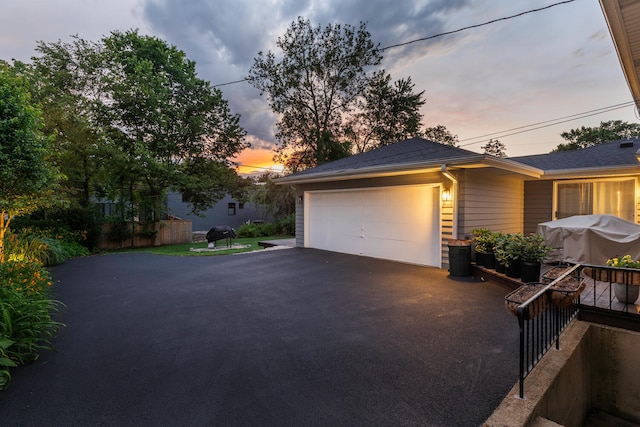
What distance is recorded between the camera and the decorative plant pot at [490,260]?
5.94 meters

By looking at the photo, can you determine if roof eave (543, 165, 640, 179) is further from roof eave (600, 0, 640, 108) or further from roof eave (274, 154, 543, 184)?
roof eave (600, 0, 640, 108)

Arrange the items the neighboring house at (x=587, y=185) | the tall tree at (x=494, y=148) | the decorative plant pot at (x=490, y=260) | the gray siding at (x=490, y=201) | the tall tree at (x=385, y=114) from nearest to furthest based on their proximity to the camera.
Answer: the decorative plant pot at (x=490, y=260), the gray siding at (x=490, y=201), the neighboring house at (x=587, y=185), the tall tree at (x=385, y=114), the tall tree at (x=494, y=148)

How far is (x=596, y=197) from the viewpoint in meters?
8.05

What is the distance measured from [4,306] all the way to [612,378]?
678cm

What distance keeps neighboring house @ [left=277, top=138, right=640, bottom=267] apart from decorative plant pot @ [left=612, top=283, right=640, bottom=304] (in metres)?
3.00

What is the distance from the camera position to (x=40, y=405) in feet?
7.02

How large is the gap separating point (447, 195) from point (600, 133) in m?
22.8

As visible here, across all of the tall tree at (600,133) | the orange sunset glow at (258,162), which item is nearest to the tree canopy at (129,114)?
the orange sunset glow at (258,162)

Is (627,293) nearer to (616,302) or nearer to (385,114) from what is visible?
(616,302)

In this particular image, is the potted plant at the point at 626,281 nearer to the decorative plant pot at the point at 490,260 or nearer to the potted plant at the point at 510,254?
the potted plant at the point at 510,254

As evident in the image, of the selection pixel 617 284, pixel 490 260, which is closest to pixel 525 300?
pixel 617 284

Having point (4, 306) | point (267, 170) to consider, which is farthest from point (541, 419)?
point (267, 170)

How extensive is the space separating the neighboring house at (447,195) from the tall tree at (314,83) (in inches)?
436

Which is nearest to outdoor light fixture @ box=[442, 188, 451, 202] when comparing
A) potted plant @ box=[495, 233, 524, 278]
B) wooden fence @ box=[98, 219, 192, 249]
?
potted plant @ box=[495, 233, 524, 278]
